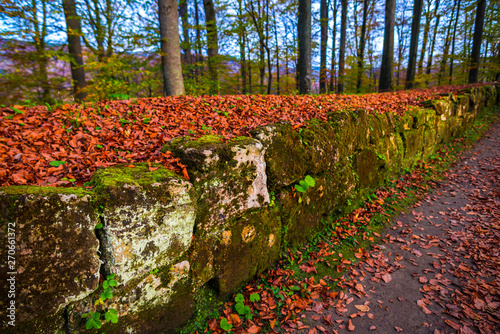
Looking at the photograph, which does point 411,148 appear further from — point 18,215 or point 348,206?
point 18,215

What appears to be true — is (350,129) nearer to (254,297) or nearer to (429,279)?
(429,279)

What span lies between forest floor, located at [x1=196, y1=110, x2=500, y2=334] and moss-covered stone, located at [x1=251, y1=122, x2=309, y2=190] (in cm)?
113

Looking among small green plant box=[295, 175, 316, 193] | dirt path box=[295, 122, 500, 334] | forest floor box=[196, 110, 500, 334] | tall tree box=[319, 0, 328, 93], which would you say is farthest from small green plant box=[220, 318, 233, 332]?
tall tree box=[319, 0, 328, 93]

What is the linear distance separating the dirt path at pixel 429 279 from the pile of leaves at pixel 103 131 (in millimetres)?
2325

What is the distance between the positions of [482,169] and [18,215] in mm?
9001

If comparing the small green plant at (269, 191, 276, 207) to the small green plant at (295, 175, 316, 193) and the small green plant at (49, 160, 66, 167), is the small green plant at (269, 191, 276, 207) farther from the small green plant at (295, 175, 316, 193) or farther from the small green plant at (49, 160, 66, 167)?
the small green plant at (49, 160, 66, 167)

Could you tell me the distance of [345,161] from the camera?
402cm

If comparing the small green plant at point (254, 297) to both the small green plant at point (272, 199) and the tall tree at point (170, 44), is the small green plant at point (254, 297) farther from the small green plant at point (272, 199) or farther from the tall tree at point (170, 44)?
the tall tree at point (170, 44)

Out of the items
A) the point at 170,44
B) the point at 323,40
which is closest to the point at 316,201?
the point at 170,44

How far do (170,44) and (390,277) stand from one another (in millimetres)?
6328


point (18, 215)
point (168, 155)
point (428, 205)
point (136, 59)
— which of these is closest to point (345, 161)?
point (428, 205)

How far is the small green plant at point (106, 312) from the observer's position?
5.39 feet

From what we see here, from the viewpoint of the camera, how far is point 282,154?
299 centimetres

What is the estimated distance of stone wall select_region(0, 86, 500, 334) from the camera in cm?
144
